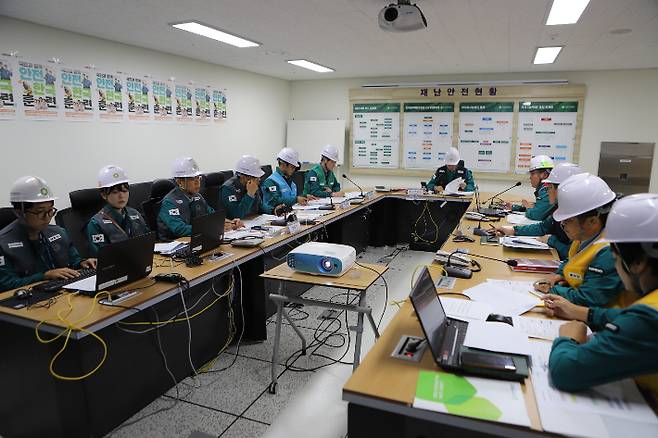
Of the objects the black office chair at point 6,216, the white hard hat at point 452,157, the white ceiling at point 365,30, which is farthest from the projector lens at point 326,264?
the white hard hat at point 452,157

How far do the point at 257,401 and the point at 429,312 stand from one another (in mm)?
1454

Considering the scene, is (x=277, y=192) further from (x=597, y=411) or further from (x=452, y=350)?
(x=597, y=411)

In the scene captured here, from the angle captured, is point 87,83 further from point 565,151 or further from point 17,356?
point 565,151

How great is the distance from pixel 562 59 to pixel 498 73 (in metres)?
1.45

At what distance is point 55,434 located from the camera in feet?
6.57

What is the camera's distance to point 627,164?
22.6ft

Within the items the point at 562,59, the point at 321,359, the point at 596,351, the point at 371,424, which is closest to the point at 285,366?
the point at 321,359

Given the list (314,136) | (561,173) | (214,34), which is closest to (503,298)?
(561,173)

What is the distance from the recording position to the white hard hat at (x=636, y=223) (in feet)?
3.71

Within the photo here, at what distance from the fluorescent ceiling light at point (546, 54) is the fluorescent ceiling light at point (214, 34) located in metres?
3.53

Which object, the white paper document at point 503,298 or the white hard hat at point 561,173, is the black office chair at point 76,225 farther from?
the white hard hat at point 561,173

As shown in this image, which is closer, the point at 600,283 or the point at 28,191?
the point at 600,283

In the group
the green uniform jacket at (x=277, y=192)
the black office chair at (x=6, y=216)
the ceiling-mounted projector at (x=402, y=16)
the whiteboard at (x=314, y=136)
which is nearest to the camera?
the black office chair at (x=6, y=216)

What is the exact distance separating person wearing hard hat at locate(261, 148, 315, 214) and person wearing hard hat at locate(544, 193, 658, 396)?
3434 millimetres
